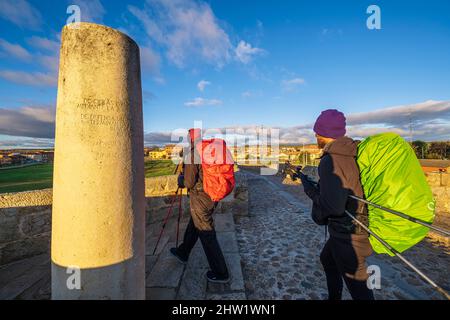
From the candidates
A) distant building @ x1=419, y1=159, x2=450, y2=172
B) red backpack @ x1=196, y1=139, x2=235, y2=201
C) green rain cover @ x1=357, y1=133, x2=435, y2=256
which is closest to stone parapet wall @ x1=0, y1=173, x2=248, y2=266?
red backpack @ x1=196, y1=139, x2=235, y2=201

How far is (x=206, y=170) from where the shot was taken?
8.87 feet

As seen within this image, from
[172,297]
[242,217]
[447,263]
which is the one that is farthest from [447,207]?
[172,297]

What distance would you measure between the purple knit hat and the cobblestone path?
224 centimetres

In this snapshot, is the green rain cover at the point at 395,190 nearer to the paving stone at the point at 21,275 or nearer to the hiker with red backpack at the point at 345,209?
the hiker with red backpack at the point at 345,209

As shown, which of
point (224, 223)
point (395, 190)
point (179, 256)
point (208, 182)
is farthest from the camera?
point (224, 223)

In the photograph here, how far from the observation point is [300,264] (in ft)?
12.1

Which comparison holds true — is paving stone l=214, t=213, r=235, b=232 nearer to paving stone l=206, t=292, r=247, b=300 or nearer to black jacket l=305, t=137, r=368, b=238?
paving stone l=206, t=292, r=247, b=300

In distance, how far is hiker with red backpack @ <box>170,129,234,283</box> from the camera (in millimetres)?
2674

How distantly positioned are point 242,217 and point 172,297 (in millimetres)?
4084

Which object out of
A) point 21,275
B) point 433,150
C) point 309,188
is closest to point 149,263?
point 21,275

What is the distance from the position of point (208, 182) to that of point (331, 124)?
1567mm

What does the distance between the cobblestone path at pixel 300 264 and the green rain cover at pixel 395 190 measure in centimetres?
162

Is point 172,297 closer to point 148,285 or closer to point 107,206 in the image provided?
point 148,285

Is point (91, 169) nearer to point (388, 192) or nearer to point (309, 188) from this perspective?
point (309, 188)
